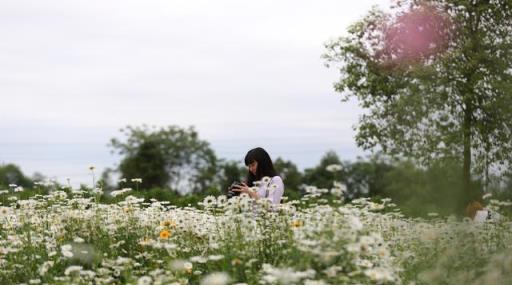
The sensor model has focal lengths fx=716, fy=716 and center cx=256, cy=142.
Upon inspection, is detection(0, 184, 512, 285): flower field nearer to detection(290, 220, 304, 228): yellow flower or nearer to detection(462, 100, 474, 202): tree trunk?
detection(290, 220, 304, 228): yellow flower

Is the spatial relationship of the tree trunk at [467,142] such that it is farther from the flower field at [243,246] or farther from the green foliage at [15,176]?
the green foliage at [15,176]

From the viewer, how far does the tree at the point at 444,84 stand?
929 inches

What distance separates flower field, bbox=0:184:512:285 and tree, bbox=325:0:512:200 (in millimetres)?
13956

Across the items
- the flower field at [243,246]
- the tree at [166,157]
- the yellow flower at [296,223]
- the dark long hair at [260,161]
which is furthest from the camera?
the tree at [166,157]

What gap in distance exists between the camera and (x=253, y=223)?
7.32 meters

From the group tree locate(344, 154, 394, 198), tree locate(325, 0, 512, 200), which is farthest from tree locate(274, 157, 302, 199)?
tree locate(325, 0, 512, 200)

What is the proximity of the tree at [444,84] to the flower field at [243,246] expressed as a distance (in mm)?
13956

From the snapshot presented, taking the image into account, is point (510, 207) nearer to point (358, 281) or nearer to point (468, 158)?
point (358, 281)

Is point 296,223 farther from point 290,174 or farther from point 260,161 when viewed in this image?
point 290,174

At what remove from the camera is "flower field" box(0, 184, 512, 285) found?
19.1ft

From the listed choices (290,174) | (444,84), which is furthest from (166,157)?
(444,84)

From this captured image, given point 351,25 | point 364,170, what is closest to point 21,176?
point 364,170

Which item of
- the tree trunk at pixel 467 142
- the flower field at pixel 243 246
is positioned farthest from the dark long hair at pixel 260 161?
the tree trunk at pixel 467 142

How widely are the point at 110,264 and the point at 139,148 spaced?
240 feet
